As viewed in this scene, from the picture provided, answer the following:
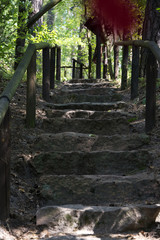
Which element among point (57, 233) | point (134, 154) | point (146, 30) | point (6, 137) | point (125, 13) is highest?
point (125, 13)

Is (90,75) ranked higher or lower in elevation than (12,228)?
higher

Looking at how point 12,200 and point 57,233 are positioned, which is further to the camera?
point 12,200

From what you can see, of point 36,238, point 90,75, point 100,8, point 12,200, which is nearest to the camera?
point 36,238

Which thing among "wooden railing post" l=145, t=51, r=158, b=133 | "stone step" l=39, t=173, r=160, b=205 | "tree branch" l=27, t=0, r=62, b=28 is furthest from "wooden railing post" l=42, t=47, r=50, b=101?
"stone step" l=39, t=173, r=160, b=205

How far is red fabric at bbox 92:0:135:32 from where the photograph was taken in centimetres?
1080

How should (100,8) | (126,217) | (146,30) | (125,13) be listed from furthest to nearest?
(100,8) < (125,13) < (146,30) < (126,217)

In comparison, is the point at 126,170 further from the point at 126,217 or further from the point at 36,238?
the point at 36,238

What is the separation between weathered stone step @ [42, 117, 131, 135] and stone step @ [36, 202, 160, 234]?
6.59 ft

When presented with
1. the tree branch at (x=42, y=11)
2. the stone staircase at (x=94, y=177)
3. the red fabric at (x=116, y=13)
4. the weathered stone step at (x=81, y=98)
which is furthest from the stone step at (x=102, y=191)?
the red fabric at (x=116, y=13)

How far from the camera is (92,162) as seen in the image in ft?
11.2

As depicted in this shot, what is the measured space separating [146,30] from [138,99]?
6.13 feet

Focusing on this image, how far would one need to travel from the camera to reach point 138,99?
545 centimetres

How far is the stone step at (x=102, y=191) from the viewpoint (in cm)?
283

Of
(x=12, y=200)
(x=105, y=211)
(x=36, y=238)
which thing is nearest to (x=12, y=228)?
(x=36, y=238)
